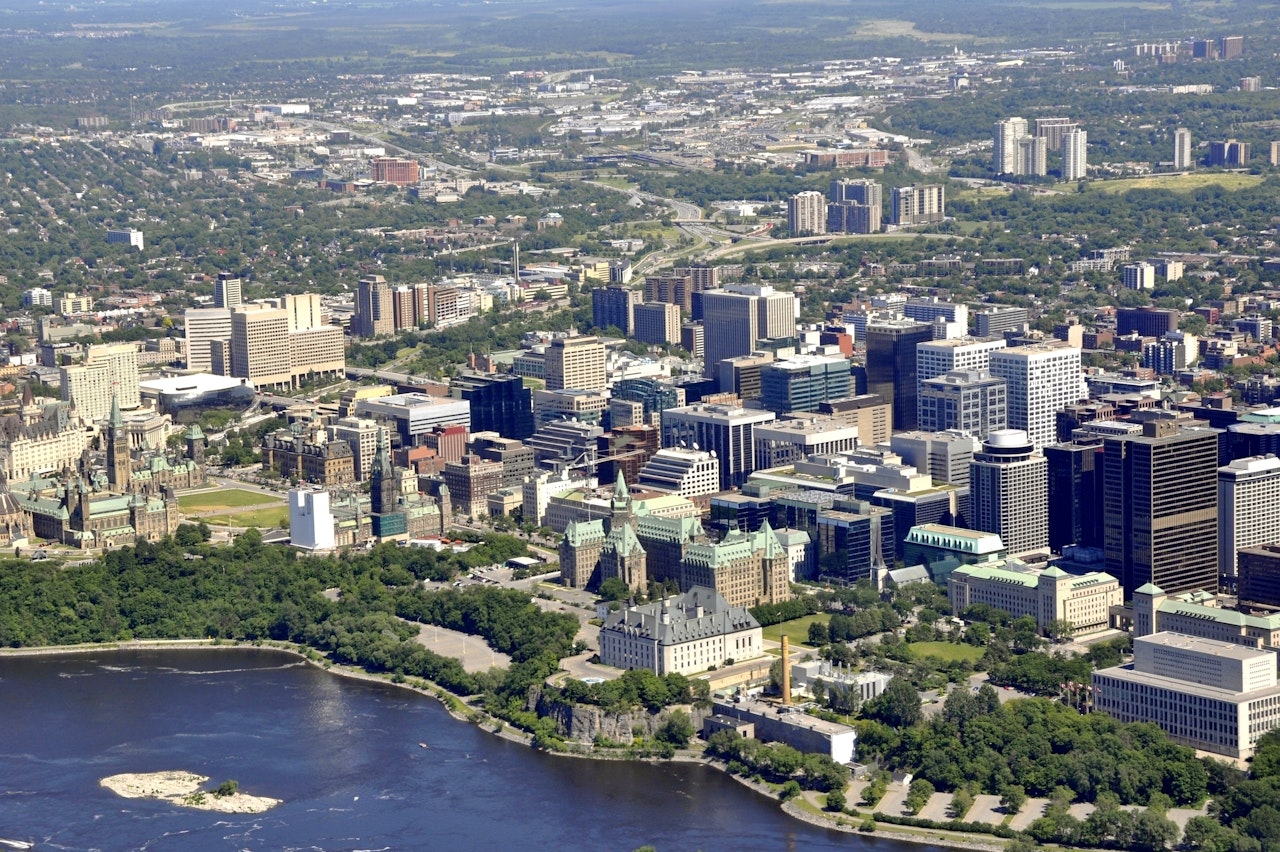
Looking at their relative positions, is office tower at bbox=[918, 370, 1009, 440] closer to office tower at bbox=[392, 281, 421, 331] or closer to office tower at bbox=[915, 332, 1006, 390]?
office tower at bbox=[915, 332, 1006, 390]

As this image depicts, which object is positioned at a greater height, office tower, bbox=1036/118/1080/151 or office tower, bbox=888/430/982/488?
office tower, bbox=1036/118/1080/151

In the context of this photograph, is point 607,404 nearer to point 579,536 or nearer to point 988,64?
point 579,536

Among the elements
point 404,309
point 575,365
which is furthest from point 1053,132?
point 575,365

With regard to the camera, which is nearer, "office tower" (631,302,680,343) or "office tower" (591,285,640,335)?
"office tower" (631,302,680,343)

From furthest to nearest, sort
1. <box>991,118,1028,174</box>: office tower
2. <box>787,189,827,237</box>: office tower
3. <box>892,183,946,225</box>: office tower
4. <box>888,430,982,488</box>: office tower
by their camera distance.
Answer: <box>991,118,1028,174</box>: office tower, <box>892,183,946,225</box>: office tower, <box>787,189,827,237</box>: office tower, <box>888,430,982,488</box>: office tower

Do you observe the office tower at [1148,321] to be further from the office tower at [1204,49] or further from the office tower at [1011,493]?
the office tower at [1204,49]

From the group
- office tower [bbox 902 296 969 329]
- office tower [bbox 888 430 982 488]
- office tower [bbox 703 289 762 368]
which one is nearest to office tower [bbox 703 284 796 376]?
office tower [bbox 703 289 762 368]
